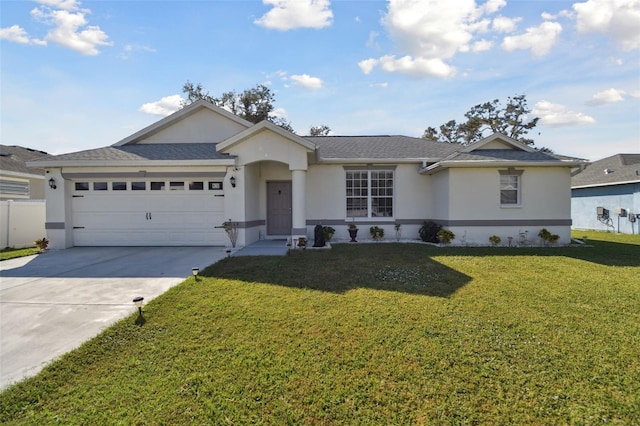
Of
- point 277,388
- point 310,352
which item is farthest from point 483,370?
point 277,388

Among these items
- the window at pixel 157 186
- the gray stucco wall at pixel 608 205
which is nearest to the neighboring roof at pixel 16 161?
the window at pixel 157 186

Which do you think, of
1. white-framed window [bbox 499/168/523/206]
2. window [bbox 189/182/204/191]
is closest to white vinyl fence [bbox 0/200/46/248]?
window [bbox 189/182/204/191]

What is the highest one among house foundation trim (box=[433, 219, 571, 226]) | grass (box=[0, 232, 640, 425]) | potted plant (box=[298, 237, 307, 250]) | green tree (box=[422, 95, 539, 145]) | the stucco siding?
green tree (box=[422, 95, 539, 145])

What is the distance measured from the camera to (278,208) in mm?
13016

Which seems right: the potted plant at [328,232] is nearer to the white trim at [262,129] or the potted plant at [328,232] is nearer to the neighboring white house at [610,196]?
the white trim at [262,129]

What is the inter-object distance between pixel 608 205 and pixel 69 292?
25566 mm

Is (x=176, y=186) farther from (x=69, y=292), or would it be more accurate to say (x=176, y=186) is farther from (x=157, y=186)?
(x=69, y=292)

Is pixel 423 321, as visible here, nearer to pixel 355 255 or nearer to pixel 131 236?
pixel 355 255

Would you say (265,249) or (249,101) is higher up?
(249,101)

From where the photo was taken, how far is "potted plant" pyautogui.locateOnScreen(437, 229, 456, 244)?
36.8 feet

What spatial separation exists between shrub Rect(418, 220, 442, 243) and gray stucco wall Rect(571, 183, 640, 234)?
13420 millimetres

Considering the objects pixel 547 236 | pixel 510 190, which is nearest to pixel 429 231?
pixel 510 190

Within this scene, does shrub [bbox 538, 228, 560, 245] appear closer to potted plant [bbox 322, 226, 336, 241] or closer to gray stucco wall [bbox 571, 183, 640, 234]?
potted plant [bbox 322, 226, 336, 241]

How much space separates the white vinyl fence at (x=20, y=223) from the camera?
11508 millimetres
